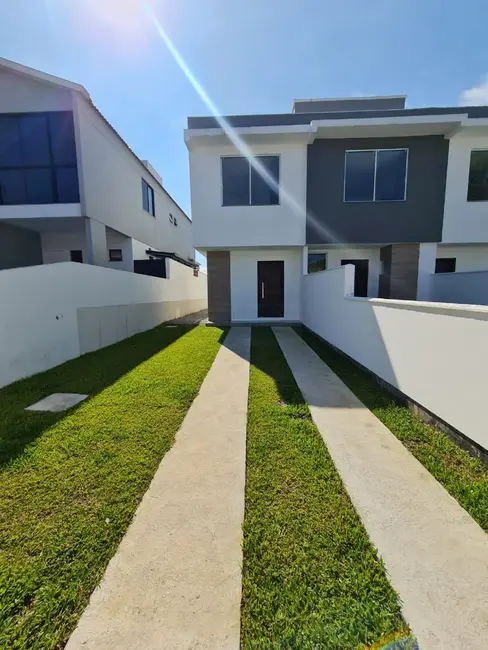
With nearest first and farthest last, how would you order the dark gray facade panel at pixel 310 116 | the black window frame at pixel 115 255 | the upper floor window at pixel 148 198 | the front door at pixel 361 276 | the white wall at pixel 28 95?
the dark gray facade panel at pixel 310 116 → the white wall at pixel 28 95 → the front door at pixel 361 276 → the black window frame at pixel 115 255 → the upper floor window at pixel 148 198

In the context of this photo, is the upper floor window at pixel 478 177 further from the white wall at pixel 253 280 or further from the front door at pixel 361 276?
the white wall at pixel 253 280

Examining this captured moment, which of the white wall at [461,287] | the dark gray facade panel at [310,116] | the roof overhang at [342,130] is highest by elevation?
the dark gray facade panel at [310,116]

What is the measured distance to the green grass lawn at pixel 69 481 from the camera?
153 centimetres

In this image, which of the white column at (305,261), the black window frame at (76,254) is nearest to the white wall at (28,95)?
the black window frame at (76,254)

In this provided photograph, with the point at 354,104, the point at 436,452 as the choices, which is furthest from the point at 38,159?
the point at 436,452

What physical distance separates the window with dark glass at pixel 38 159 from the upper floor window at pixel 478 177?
13.4 metres

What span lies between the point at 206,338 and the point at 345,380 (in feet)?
16.1

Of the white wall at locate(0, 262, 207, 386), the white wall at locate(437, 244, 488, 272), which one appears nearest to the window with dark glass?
the white wall at locate(0, 262, 207, 386)

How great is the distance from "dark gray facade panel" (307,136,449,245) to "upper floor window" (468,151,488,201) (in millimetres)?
978

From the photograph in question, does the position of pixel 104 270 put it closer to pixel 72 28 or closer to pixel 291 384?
pixel 72 28

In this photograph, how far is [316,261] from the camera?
1137 cm

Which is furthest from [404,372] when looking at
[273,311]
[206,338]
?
[273,311]

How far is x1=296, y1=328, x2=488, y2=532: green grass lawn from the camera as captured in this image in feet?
7.39

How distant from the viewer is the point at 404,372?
3959 mm
